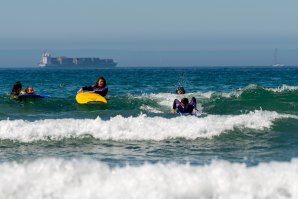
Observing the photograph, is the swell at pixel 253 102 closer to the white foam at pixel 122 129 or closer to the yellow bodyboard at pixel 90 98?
the yellow bodyboard at pixel 90 98

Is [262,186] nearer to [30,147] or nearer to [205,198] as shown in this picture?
[205,198]

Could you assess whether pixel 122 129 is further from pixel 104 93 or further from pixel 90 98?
pixel 104 93

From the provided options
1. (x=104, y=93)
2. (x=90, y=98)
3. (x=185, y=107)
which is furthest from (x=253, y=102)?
(x=185, y=107)

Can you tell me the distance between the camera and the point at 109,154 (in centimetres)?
1049

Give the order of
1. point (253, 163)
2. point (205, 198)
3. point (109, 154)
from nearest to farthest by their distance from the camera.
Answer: point (205, 198) < point (253, 163) < point (109, 154)

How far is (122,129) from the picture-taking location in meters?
12.9

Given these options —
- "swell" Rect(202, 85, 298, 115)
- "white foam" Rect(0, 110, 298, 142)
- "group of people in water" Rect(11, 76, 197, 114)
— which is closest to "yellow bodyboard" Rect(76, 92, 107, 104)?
"group of people in water" Rect(11, 76, 197, 114)

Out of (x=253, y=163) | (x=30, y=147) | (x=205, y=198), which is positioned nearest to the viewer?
(x=205, y=198)

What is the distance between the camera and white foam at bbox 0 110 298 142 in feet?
41.5

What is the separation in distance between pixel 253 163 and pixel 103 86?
12.8 meters

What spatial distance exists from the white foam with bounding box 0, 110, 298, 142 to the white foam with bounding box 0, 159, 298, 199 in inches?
185

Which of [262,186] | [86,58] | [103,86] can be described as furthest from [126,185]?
[86,58]

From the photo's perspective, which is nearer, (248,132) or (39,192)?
(39,192)

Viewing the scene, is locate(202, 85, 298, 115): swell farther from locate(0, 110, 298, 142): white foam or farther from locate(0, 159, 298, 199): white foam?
locate(0, 159, 298, 199): white foam
